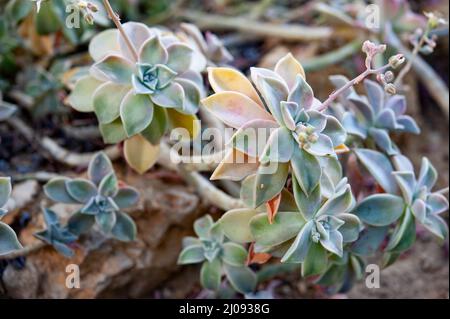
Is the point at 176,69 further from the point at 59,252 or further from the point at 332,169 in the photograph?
the point at 59,252

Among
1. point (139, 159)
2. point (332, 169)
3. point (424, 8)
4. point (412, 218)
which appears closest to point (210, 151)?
point (139, 159)

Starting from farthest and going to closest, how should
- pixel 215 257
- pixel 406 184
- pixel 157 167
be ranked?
pixel 157 167, pixel 215 257, pixel 406 184

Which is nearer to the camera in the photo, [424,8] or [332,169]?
[332,169]

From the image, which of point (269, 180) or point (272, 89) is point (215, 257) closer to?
point (269, 180)

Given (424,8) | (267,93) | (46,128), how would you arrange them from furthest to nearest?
1. (424,8)
2. (46,128)
3. (267,93)

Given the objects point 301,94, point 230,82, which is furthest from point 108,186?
point 301,94

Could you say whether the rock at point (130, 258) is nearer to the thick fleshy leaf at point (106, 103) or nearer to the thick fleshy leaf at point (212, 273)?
the thick fleshy leaf at point (212, 273)

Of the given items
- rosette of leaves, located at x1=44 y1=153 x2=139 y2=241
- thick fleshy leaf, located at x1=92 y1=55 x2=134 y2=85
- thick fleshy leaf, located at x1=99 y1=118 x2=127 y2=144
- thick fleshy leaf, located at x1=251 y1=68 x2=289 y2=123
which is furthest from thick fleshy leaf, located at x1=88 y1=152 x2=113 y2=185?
thick fleshy leaf, located at x1=251 y1=68 x2=289 y2=123

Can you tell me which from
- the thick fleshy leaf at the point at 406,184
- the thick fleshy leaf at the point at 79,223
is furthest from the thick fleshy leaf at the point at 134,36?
the thick fleshy leaf at the point at 406,184
